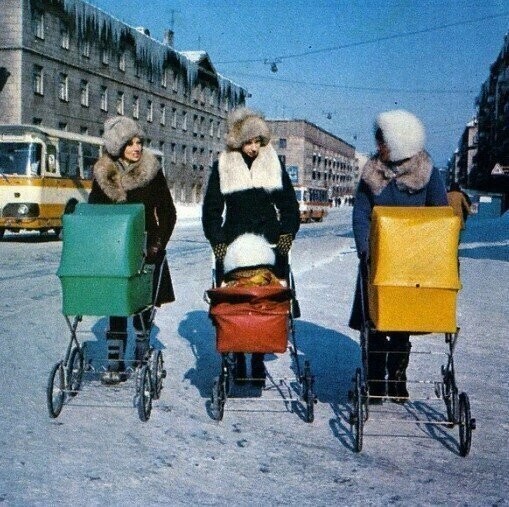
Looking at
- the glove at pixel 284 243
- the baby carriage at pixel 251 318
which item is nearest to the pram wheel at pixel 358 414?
the baby carriage at pixel 251 318

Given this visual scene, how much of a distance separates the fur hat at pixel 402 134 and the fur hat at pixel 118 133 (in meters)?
1.74

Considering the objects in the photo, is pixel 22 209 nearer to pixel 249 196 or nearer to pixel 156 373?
pixel 156 373

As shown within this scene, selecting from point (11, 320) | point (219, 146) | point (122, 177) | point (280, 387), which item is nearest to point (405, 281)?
point (280, 387)

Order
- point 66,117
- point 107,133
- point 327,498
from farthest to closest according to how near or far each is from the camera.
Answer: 1. point 66,117
2. point 107,133
3. point 327,498

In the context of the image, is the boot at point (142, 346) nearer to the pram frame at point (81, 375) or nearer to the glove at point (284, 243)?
the pram frame at point (81, 375)

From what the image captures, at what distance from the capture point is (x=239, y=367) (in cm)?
550

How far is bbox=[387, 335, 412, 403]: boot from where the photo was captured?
4.96m

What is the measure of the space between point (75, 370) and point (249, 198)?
1.75 m

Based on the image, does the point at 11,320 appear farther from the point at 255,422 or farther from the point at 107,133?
the point at 255,422

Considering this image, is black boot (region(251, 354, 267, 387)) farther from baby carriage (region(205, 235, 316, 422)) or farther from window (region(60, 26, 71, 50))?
window (region(60, 26, 71, 50))

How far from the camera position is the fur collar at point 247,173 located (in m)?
5.06

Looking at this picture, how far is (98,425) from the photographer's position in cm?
462

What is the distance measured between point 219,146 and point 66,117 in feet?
91.0

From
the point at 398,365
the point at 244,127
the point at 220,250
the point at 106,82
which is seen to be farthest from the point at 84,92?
the point at 398,365
